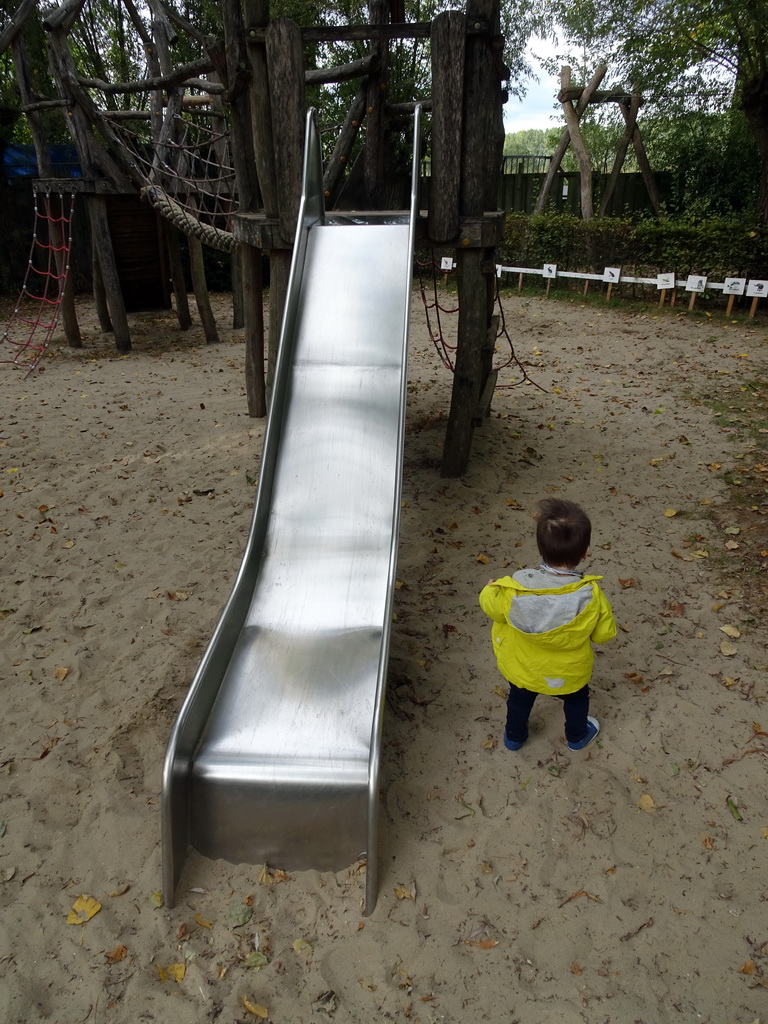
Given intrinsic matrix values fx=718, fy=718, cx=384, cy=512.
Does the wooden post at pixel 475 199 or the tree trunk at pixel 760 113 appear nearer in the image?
the wooden post at pixel 475 199

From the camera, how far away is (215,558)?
4.70 m

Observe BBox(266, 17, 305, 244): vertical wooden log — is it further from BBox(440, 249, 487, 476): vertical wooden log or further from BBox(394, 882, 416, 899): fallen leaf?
BBox(394, 882, 416, 899): fallen leaf

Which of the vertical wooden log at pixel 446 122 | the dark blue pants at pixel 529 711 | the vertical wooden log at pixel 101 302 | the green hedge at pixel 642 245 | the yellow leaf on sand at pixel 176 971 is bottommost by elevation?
the yellow leaf on sand at pixel 176 971

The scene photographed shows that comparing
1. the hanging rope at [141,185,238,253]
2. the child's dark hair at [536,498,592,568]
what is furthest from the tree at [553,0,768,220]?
the child's dark hair at [536,498,592,568]

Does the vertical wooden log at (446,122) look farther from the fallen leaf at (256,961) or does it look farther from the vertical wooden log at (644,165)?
the vertical wooden log at (644,165)

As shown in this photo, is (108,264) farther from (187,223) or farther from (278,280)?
(278,280)

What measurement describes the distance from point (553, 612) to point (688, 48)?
13523mm

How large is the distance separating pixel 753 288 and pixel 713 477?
6482 millimetres

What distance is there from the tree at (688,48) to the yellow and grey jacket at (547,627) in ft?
38.2

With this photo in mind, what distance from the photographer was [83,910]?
2533 mm

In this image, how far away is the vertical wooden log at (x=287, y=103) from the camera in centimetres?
473

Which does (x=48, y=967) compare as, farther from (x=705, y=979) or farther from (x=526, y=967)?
(x=705, y=979)

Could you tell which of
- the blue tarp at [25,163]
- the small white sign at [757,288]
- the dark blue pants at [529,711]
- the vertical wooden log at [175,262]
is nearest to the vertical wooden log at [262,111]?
the dark blue pants at [529,711]

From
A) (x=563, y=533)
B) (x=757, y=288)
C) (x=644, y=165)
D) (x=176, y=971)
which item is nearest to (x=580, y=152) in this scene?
(x=644, y=165)
